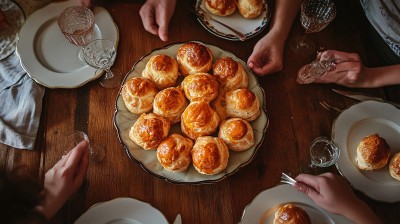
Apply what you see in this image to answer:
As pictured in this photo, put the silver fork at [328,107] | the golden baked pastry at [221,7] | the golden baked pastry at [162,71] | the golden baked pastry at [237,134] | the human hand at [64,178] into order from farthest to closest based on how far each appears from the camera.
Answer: the golden baked pastry at [221,7] → the silver fork at [328,107] → the golden baked pastry at [162,71] → the golden baked pastry at [237,134] → the human hand at [64,178]

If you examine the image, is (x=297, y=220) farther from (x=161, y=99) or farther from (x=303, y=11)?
(x=303, y=11)

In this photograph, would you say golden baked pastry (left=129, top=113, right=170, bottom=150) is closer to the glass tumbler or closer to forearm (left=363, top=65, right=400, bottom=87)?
the glass tumbler

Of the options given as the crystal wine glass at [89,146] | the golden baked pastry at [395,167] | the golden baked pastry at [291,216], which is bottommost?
the crystal wine glass at [89,146]

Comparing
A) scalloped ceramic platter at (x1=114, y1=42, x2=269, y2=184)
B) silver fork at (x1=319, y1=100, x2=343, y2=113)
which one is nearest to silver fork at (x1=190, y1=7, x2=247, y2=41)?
scalloped ceramic platter at (x1=114, y1=42, x2=269, y2=184)

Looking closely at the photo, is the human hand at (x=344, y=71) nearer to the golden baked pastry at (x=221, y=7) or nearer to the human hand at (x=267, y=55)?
the human hand at (x=267, y=55)

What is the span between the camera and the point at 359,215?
1325 millimetres

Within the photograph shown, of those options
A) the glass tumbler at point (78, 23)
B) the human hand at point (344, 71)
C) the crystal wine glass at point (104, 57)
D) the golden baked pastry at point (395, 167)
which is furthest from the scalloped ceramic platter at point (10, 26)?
the golden baked pastry at point (395, 167)

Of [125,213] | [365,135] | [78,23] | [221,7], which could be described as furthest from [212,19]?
[125,213]

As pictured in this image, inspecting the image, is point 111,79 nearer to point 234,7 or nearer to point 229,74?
point 229,74

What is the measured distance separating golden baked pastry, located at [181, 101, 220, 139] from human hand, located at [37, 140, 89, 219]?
40cm

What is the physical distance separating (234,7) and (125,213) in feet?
3.59

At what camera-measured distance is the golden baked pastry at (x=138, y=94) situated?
1442 millimetres

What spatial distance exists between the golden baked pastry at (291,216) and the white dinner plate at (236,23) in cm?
82

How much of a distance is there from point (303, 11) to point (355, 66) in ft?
1.18
